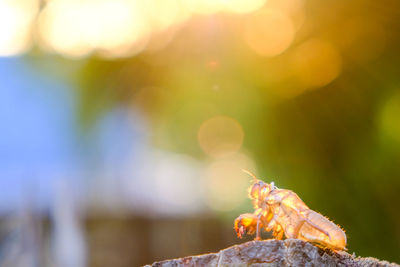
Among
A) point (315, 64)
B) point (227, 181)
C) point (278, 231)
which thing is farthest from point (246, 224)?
point (227, 181)

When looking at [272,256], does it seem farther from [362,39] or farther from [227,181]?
[227,181]

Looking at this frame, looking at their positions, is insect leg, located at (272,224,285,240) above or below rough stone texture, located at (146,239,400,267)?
above

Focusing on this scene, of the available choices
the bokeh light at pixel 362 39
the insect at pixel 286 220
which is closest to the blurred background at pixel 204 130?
the bokeh light at pixel 362 39

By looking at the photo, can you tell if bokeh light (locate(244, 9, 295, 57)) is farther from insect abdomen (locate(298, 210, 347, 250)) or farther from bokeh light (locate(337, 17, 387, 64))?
insect abdomen (locate(298, 210, 347, 250))

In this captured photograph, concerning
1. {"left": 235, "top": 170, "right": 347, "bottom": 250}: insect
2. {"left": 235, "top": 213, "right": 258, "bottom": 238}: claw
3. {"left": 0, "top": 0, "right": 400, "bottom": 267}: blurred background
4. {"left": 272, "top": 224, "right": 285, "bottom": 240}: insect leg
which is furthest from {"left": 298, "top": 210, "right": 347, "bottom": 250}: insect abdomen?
{"left": 0, "top": 0, "right": 400, "bottom": 267}: blurred background

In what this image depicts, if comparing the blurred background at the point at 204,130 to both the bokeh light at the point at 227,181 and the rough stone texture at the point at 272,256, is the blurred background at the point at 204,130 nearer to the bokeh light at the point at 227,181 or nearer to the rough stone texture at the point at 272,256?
the bokeh light at the point at 227,181

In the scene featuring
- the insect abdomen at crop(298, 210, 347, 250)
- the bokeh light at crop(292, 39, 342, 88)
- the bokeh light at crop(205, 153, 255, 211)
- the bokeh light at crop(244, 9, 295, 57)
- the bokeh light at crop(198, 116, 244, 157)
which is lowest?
the insect abdomen at crop(298, 210, 347, 250)
